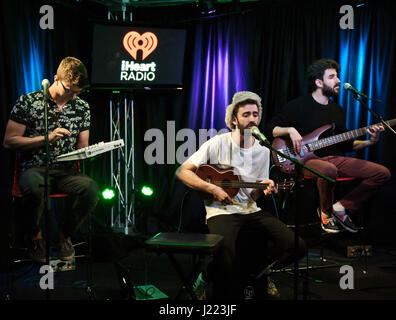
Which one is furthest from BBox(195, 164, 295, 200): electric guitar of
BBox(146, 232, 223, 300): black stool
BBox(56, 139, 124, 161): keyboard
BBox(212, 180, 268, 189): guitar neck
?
BBox(56, 139, 124, 161): keyboard

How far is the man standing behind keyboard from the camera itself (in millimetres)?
3811

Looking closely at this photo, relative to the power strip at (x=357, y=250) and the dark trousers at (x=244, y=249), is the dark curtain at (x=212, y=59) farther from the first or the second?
the dark trousers at (x=244, y=249)

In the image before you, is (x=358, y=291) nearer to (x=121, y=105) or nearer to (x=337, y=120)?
(x=337, y=120)

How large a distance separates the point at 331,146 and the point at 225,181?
5.97 feet

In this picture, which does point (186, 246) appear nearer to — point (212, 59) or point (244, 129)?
point (244, 129)

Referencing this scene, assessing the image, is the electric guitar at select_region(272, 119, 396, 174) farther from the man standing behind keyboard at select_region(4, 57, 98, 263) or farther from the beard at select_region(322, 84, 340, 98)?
the man standing behind keyboard at select_region(4, 57, 98, 263)

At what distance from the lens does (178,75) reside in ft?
18.1

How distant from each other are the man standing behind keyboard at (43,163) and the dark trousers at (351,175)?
2.28 meters

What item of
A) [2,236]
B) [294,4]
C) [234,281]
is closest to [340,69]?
[294,4]

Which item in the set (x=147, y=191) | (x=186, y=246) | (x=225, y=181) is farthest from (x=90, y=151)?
(x=147, y=191)

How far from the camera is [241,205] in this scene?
349 cm

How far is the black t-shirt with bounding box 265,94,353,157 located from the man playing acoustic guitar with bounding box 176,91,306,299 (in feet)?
4.10

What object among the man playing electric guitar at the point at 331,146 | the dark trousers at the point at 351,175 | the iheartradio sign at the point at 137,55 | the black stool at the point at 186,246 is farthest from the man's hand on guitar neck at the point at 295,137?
the black stool at the point at 186,246

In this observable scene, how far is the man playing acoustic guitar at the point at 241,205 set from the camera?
323 centimetres
